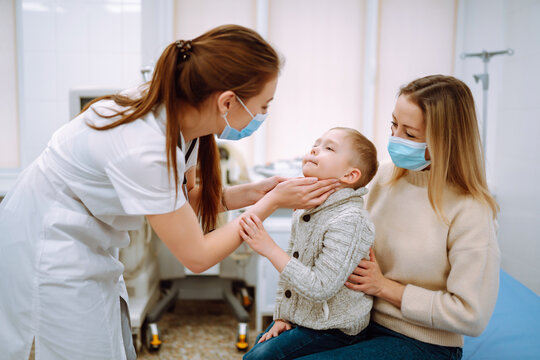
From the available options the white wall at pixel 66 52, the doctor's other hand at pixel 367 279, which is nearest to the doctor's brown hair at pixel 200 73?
the doctor's other hand at pixel 367 279

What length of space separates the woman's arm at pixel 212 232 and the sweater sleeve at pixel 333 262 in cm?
11

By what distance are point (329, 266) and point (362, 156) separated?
0.36 meters

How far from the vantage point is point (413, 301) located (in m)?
1.21

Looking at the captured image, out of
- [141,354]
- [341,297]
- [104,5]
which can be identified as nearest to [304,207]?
[341,297]

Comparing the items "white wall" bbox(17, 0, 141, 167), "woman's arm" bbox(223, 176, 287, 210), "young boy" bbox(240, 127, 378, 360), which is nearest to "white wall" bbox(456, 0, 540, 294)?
"young boy" bbox(240, 127, 378, 360)

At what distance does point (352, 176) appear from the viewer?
4.33ft

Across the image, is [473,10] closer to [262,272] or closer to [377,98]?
[377,98]

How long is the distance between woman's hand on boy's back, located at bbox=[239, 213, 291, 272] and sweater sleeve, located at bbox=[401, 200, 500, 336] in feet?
1.20

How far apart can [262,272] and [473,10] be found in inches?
96.9

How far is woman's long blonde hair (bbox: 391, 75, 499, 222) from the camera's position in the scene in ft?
3.92

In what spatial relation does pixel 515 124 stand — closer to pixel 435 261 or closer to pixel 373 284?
pixel 435 261

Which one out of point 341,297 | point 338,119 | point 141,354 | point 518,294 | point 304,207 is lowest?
point 141,354

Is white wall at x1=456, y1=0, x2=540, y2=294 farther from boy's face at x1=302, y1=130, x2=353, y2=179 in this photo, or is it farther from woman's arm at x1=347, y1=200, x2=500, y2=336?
boy's face at x1=302, y1=130, x2=353, y2=179

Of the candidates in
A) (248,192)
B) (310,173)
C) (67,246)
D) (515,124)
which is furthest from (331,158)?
(515,124)
